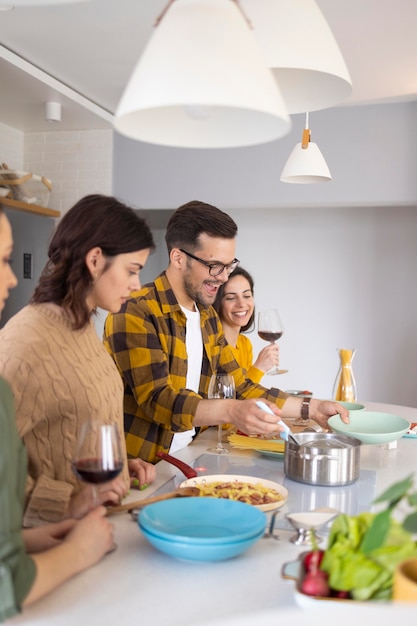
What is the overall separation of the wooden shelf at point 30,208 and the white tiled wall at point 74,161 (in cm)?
36

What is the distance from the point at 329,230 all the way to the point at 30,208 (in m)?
2.59

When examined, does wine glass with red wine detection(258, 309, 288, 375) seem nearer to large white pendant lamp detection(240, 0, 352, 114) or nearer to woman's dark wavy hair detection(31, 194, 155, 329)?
woman's dark wavy hair detection(31, 194, 155, 329)

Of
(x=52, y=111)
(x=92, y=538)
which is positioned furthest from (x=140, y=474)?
(x=52, y=111)

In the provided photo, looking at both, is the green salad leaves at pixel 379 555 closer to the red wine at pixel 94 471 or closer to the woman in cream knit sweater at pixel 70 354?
the red wine at pixel 94 471

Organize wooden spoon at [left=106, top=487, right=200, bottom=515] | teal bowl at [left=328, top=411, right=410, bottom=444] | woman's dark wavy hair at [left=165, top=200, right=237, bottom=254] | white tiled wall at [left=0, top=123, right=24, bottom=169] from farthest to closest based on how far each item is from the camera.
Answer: white tiled wall at [left=0, top=123, right=24, bottom=169] → woman's dark wavy hair at [left=165, top=200, right=237, bottom=254] → teal bowl at [left=328, top=411, right=410, bottom=444] → wooden spoon at [left=106, top=487, right=200, bottom=515]

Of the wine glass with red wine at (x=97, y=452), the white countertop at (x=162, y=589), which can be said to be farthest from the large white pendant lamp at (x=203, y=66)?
the white countertop at (x=162, y=589)

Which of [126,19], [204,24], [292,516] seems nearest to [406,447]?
[292,516]

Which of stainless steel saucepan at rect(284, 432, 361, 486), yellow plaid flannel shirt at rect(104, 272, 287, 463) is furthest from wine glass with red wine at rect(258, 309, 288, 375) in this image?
stainless steel saucepan at rect(284, 432, 361, 486)

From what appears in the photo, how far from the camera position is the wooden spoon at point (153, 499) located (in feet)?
4.86

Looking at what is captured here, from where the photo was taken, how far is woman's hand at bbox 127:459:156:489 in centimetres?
173

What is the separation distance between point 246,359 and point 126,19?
6.30ft

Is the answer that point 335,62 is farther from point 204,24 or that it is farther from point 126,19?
point 126,19

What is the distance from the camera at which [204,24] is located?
987 mm

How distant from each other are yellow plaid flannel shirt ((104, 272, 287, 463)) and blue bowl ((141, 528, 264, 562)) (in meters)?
0.81
